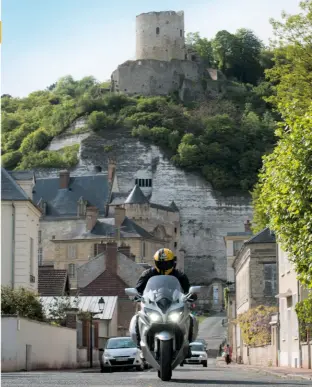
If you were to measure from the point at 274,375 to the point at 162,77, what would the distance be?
149 m

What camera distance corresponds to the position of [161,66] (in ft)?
551

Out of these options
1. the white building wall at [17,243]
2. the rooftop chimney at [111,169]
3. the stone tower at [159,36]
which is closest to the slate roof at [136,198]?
the rooftop chimney at [111,169]

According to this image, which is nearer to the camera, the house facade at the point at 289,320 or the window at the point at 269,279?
the house facade at the point at 289,320

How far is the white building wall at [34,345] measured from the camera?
76.8 feet

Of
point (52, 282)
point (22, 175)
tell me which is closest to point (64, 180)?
point (52, 282)

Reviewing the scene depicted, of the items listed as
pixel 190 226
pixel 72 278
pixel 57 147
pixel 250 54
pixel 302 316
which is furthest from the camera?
pixel 250 54

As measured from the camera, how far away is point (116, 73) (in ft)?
555

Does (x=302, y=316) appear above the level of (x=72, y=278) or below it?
below

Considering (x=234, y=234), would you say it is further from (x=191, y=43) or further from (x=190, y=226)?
(x=191, y=43)

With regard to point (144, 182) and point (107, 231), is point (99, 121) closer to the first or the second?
point (144, 182)

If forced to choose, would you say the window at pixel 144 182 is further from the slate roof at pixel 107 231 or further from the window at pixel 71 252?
the window at pixel 71 252

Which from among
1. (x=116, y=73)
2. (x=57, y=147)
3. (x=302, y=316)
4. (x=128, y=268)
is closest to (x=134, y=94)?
(x=116, y=73)

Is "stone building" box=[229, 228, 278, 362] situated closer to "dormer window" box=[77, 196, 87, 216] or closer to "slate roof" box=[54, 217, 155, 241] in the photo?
"slate roof" box=[54, 217, 155, 241]

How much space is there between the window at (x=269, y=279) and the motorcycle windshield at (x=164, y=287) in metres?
34.7
